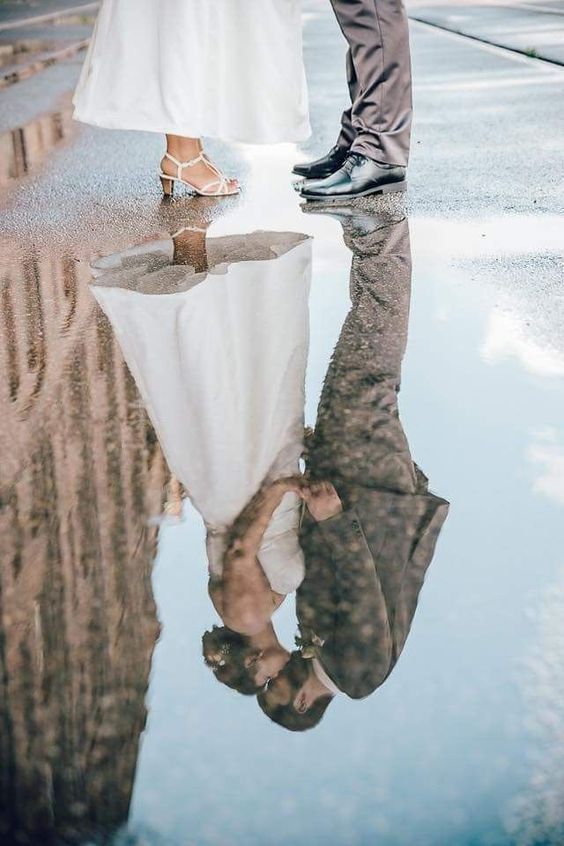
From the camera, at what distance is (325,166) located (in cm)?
471

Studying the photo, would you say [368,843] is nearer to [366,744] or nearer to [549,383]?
[366,744]

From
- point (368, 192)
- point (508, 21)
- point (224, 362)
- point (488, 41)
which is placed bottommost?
point (508, 21)

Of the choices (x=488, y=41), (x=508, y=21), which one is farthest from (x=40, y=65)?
(x=508, y=21)

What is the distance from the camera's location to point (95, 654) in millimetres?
1504

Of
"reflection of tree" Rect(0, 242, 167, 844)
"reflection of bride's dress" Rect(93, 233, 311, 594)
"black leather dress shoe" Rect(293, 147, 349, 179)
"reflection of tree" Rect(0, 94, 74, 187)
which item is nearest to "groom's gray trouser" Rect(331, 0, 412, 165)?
"black leather dress shoe" Rect(293, 147, 349, 179)

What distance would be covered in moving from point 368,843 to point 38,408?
1373 mm

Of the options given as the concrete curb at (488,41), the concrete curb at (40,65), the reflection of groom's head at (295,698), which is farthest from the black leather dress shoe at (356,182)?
the concrete curb at (40,65)

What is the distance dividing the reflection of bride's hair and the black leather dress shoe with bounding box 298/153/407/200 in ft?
9.51

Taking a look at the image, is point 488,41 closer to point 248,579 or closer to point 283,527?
point 283,527

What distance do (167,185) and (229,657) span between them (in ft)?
10.5

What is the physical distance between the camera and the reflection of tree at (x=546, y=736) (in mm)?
1199

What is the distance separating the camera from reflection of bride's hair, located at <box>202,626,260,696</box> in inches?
57.5

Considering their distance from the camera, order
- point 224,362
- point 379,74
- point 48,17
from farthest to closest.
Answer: point 48,17
point 379,74
point 224,362

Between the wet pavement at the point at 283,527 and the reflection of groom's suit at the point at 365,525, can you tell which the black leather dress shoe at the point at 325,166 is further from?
the reflection of groom's suit at the point at 365,525
